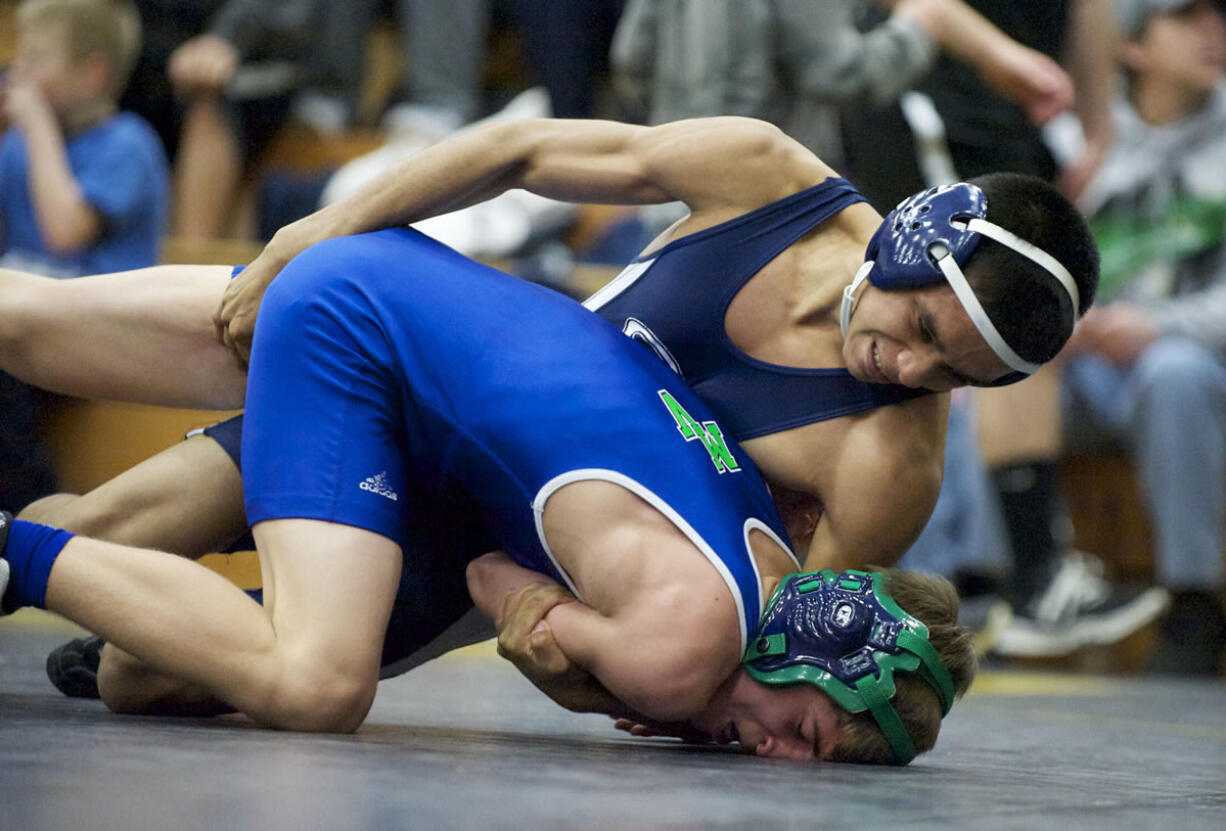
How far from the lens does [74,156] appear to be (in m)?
5.12

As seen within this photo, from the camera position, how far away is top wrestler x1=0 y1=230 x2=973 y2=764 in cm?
227

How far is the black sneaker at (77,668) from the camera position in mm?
2709

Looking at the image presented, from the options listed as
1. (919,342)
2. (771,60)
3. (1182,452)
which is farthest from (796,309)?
(1182,452)

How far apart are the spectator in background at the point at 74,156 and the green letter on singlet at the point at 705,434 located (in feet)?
9.75

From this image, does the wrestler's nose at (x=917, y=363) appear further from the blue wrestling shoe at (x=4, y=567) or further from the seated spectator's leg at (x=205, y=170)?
the seated spectator's leg at (x=205, y=170)

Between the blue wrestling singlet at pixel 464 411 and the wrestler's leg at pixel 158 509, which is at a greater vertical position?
the blue wrestling singlet at pixel 464 411

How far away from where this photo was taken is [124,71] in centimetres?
521

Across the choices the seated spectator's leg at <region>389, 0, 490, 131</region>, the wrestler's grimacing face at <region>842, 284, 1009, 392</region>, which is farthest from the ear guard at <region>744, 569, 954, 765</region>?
the seated spectator's leg at <region>389, 0, 490, 131</region>

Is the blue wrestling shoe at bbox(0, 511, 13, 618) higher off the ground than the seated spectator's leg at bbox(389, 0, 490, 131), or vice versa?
the blue wrestling shoe at bbox(0, 511, 13, 618)

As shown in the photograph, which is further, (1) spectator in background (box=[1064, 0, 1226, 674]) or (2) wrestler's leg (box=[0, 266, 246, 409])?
(1) spectator in background (box=[1064, 0, 1226, 674])

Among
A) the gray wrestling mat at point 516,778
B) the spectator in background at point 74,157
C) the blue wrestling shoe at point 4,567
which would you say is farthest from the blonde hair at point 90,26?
the blue wrestling shoe at point 4,567

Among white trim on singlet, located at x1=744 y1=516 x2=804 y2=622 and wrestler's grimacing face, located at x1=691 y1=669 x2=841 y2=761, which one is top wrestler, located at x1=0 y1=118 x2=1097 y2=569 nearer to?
white trim on singlet, located at x1=744 y1=516 x2=804 y2=622

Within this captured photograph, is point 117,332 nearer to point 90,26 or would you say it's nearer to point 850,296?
point 850,296

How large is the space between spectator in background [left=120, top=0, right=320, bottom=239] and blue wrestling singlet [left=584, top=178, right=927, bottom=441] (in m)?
3.65
